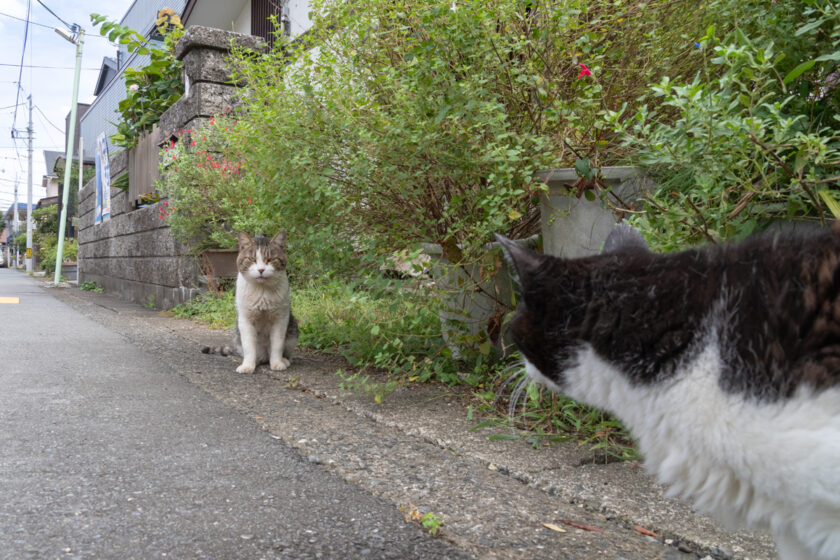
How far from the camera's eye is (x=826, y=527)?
1072 millimetres

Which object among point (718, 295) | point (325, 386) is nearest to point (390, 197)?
point (325, 386)

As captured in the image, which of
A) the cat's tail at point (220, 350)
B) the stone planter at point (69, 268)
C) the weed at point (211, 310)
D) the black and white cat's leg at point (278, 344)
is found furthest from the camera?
the stone planter at point (69, 268)

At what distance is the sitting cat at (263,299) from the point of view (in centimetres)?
418

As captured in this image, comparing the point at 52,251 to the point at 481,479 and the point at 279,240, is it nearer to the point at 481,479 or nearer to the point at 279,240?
the point at 279,240

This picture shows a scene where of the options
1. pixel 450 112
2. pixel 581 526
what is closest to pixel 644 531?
pixel 581 526

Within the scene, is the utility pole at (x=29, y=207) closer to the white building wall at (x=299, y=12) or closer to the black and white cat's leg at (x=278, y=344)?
the white building wall at (x=299, y=12)

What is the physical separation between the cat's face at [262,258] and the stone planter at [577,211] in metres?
2.11

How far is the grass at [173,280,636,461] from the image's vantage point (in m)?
2.49

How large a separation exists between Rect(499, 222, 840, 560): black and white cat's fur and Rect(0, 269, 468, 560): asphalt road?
69cm

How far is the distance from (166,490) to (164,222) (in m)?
6.86

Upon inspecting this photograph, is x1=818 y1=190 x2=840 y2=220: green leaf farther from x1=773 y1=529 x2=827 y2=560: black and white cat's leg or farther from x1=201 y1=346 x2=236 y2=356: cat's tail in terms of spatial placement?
x1=201 y1=346 x2=236 y2=356: cat's tail

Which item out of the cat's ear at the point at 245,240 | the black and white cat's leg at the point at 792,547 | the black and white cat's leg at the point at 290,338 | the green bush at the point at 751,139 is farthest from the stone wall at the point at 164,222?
the black and white cat's leg at the point at 792,547

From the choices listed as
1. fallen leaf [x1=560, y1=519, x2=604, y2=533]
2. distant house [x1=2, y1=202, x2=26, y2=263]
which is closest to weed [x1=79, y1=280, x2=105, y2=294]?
fallen leaf [x1=560, y1=519, x2=604, y2=533]

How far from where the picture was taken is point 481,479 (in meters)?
2.14
